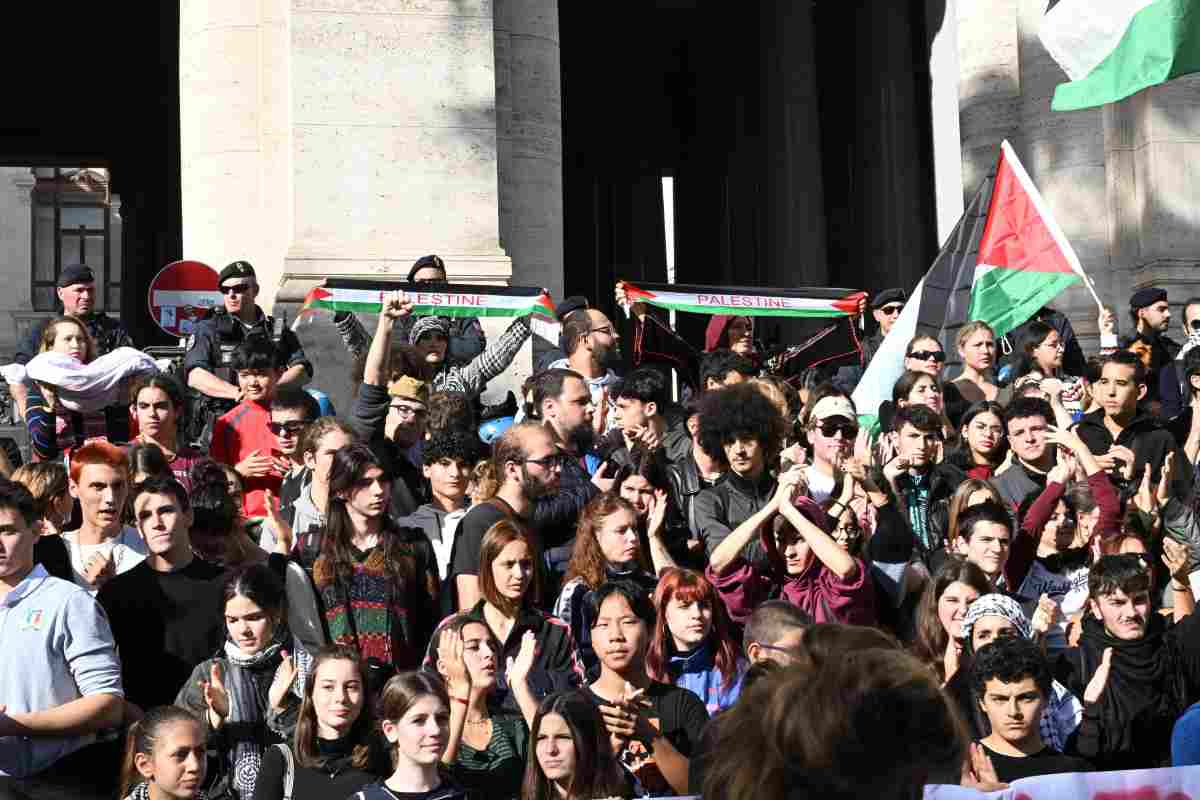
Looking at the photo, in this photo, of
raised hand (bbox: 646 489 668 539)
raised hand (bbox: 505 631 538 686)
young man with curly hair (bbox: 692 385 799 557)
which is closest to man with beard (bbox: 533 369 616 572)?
raised hand (bbox: 646 489 668 539)

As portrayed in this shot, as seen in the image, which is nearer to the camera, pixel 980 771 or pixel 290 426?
pixel 980 771

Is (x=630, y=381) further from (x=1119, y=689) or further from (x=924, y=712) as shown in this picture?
(x=924, y=712)

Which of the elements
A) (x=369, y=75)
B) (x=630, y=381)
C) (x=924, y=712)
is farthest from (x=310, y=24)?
(x=924, y=712)

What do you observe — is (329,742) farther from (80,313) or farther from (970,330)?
(970,330)

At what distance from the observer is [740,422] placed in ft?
32.6

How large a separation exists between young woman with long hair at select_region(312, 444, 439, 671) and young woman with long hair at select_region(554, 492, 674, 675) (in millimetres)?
596

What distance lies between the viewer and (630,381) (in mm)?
11219

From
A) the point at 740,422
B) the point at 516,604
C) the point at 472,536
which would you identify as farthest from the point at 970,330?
the point at 516,604

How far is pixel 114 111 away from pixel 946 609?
30471 mm

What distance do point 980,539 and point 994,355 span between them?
11.9ft

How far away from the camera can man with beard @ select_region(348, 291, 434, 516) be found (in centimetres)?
1059

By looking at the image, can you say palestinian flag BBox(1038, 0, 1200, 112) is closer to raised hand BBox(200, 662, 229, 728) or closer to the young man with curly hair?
the young man with curly hair

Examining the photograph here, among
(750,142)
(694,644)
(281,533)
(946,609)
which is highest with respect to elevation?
(750,142)

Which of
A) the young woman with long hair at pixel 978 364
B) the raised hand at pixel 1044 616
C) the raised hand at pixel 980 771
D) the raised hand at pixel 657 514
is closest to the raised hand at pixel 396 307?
the raised hand at pixel 657 514
